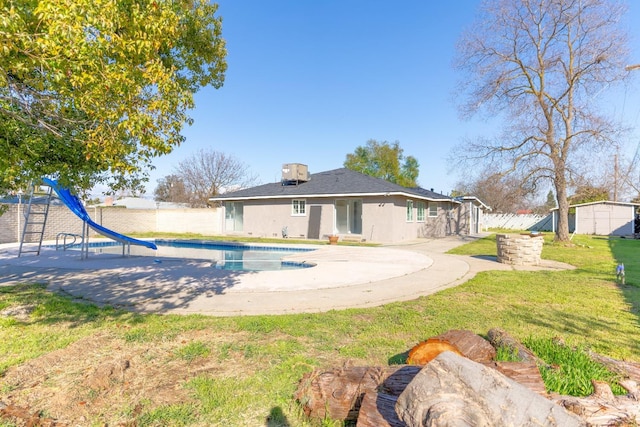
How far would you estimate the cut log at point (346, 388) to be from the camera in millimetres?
2564

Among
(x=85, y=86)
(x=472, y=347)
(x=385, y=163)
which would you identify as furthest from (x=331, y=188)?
(x=385, y=163)

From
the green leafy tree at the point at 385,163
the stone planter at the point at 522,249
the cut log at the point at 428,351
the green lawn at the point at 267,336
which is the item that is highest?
the green leafy tree at the point at 385,163

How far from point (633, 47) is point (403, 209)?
42.3ft

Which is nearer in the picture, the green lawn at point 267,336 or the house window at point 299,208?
the green lawn at point 267,336

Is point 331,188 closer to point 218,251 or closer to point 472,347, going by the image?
point 218,251

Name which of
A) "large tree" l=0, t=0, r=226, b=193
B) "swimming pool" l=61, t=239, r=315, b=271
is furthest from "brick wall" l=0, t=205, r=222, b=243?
"large tree" l=0, t=0, r=226, b=193

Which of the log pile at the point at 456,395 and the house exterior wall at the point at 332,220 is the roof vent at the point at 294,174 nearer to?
the house exterior wall at the point at 332,220

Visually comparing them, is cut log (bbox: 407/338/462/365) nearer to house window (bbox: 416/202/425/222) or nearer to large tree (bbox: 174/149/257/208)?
house window (bbox: 416/202/425/222)

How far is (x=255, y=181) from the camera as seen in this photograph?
143ft

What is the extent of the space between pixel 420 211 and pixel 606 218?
1847 centimetres

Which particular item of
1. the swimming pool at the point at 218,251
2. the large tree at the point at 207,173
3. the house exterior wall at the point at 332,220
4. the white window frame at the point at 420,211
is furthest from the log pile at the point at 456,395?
the large tree at the point at 207,173

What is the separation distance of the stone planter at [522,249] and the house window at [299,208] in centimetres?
1246

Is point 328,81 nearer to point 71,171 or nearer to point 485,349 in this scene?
Answer: point 71,171

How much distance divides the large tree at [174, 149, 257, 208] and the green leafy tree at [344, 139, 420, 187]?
16084mm
